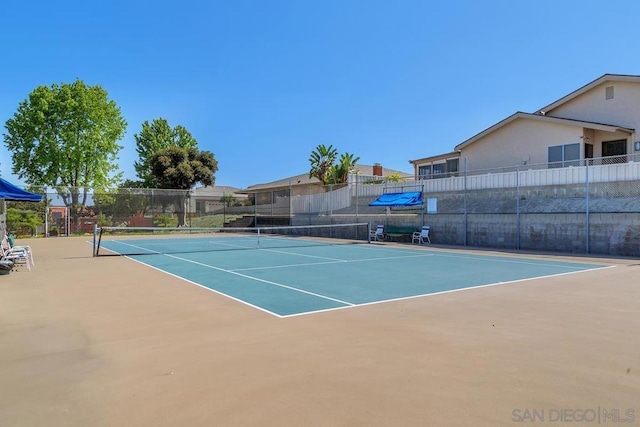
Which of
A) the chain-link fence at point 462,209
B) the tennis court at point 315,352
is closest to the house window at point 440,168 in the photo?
the chain-link fence at point 462,209

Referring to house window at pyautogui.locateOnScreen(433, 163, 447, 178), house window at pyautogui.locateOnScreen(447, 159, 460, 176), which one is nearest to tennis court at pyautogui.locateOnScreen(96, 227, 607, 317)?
house window at pyautogui.locateOnScreen(447, 159, 460, 176)

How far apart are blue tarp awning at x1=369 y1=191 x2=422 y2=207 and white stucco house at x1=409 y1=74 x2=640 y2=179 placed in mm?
1298

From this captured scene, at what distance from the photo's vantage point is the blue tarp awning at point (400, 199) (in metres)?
25.4

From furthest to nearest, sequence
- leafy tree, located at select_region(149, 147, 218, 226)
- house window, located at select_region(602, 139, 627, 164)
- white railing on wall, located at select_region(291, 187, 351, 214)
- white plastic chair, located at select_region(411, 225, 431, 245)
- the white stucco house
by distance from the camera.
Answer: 1. leafy tree, located at select_region(149, 147, 218, 226)
2. white railing on wall, located at select_region(291, 187, 351, 214)
3. white plastic chair, located at select_region(411, 225, 431, 245)
4. house window, located at select_region(602, 139, 627, 164)
5. the white stucco house

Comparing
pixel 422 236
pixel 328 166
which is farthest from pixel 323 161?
pixel 422 236

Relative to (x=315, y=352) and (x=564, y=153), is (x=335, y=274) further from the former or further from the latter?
(x=564, y=153)

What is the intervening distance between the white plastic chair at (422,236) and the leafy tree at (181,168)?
80.5 ft

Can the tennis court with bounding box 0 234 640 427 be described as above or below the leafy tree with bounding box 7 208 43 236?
below

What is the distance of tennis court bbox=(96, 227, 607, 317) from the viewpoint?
8680 mm

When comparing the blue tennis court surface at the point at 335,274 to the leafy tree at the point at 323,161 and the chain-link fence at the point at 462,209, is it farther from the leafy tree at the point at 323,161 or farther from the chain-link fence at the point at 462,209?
the leafy tree at the point at 323,161

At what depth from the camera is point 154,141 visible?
48969 millimetres

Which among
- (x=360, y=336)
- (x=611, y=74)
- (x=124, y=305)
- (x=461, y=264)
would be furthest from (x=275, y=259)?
(x=611, y=74)

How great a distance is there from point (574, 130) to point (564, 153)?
127 centimetres

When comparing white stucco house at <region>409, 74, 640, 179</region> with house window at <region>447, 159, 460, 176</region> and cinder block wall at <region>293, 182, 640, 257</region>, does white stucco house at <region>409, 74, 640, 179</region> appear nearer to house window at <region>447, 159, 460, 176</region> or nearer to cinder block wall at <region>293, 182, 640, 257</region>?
cinder block wall at <region>293, 182, 640, 257</region>
